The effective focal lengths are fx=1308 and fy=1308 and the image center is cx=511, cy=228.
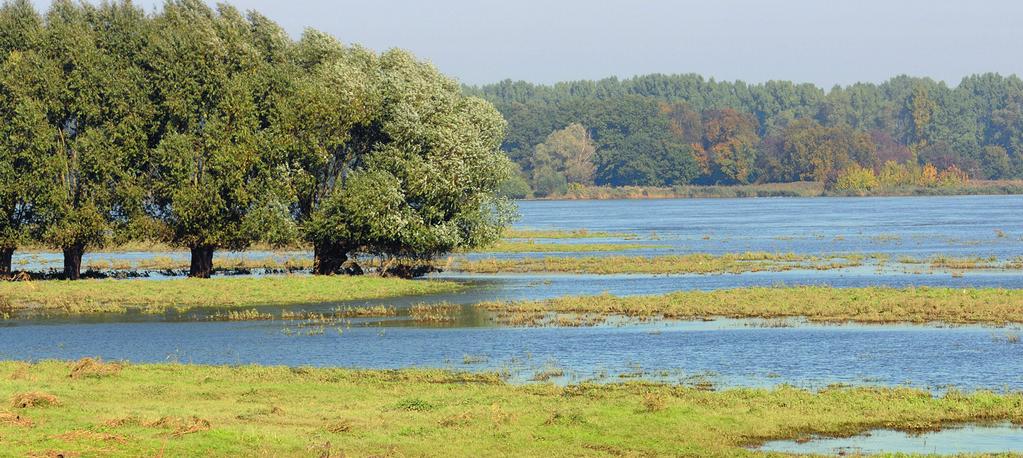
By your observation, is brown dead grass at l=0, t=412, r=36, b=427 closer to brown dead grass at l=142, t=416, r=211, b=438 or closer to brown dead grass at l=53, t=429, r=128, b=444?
brown dead grass at l=53, t=429, r=128, b=444

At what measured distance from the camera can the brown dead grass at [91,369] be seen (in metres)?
36.8

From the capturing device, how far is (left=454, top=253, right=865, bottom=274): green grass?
3273 inches

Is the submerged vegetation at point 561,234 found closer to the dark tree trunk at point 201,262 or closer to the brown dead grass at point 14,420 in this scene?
the dark tree trunk at point 201,262

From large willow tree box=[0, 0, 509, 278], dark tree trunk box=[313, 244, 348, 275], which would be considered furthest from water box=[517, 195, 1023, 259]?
dark tree trunk box=[313, 244, 348, 275]

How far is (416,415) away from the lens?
101 ft

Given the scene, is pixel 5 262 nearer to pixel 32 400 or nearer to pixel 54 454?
pixel 32 400

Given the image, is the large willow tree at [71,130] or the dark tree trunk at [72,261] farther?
the dark tree trunk at [72,261]

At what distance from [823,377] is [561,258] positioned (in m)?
59.0

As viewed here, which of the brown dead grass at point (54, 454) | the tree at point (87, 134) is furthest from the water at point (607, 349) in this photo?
the tree at point (87, 134)

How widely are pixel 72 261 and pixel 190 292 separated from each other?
10462mm

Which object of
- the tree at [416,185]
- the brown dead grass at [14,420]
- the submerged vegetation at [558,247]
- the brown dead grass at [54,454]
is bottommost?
the brown dead grass at [54,454]

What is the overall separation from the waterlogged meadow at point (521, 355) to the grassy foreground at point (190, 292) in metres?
0.25

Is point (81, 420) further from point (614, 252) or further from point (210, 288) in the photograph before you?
point (614, 252)

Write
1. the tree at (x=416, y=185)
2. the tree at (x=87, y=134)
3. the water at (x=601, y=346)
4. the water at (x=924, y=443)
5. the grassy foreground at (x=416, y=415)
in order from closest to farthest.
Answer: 1. the grassy foreground at (x=416, y=415)
2. the water at (x=924, y=443)
3. the water at (x=601, y=346)
4. the tree at (x=87, y=134)
5. the tree at (x=416, y=185)
